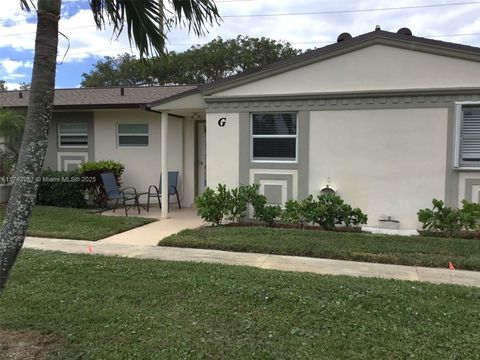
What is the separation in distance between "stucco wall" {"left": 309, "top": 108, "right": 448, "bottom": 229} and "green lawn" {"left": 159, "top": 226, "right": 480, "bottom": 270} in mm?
1159

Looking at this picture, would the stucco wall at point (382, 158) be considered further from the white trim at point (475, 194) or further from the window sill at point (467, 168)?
the white trim at point (475, 194)

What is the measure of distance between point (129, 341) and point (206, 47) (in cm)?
3420

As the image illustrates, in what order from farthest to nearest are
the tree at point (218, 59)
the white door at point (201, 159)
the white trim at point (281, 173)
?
1. the tree at point (218, 59)
2. the white door at point (201, 159)
3. the white trim at point (281, 173)

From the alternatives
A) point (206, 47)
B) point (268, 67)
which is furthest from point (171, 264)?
point (206, 47)

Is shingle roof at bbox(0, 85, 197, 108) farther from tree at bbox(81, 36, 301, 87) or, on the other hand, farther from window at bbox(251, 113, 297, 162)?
tree at bbox(81, 36, 301, 87)

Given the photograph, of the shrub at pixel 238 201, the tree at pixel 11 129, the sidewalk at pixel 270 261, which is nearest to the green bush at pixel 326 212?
the shrub at pixel 238 201

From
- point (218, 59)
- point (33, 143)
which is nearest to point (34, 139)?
point (33, 143)

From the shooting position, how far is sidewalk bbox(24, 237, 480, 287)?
18.9 feet

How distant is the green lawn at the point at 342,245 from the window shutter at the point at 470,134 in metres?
1.85

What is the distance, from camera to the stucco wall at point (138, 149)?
41.2 feet

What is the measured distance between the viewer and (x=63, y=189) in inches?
464

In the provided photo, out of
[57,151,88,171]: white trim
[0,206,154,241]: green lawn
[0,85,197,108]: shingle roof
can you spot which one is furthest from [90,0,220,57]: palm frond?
[57,151,88,171]: white trim

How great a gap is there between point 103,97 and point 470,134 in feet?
33.4

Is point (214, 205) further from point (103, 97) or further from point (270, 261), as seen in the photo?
point (103, 97)
